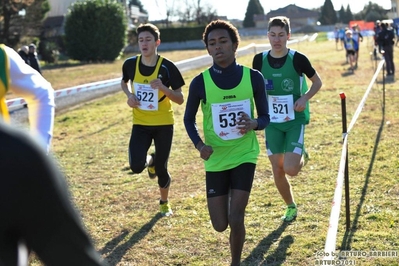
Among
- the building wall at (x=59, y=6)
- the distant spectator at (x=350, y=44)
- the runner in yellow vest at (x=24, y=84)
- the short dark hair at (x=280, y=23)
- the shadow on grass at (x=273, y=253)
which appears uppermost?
the building wall at (x=59, y=6)

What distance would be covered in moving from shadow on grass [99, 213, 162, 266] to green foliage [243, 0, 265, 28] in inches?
4283

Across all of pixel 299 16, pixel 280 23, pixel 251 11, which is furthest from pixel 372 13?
pixel 280 23

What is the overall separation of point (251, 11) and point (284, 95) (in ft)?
371

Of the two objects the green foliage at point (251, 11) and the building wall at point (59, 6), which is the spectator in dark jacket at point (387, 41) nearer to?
the building wall at point (59, 6)

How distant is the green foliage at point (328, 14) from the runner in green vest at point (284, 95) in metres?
112

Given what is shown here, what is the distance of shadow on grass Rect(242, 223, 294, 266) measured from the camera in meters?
5.64

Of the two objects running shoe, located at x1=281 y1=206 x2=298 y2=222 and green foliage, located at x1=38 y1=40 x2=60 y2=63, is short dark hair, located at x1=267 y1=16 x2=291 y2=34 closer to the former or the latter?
running shoe, located at x1=281 y1=206 x2=298 y2=222

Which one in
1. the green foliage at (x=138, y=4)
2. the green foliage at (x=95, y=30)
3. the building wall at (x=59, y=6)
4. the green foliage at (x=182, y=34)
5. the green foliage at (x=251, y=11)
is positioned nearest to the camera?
the green foliage at (x=95, y=30)

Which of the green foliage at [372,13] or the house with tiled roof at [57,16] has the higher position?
the house with tiled roof at [57,16]

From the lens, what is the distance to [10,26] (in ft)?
136

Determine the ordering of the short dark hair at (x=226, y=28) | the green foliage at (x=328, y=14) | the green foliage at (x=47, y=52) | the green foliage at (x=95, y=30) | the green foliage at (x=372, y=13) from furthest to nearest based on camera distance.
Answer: the green foliage at (x=328, y=14) < the green foliage at (x=372, y=13) < the green foliage at (x=47, y=52) < the green foliage at (x=95, y=30) < the short dark hair at (x=226, y=28)

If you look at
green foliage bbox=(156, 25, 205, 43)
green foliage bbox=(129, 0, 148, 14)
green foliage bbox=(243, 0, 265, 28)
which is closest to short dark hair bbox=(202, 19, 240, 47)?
green foliage bbox=(156, 25, 205, 43)

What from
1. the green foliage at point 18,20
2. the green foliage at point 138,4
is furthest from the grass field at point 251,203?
the green foliage at point 138,4

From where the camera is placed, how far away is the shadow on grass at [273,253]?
564 cm
